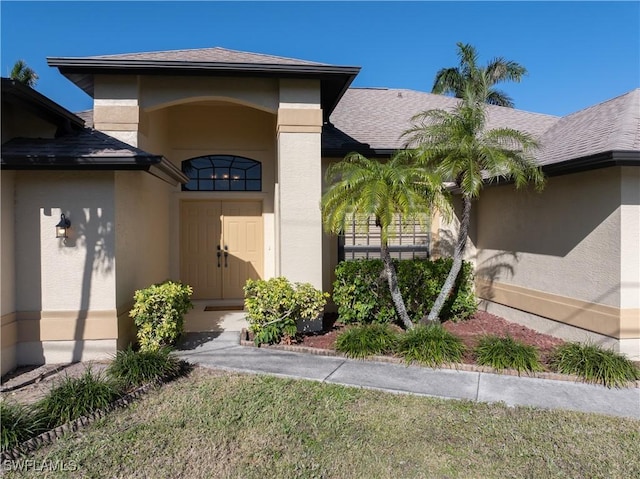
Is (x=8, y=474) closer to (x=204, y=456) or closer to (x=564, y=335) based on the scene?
(x=204, y=456)

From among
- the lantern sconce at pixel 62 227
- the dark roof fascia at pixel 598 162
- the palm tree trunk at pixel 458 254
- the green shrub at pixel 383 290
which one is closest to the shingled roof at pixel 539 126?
the dark roof fascia at pixel 598 162

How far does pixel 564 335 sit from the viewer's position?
22.7ft

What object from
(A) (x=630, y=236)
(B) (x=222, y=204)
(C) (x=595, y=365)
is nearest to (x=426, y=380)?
(C) (x=595, y=365)

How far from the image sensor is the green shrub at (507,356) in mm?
5480

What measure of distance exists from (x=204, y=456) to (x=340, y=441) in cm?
127

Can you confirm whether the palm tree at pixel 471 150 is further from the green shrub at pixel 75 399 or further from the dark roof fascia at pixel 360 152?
the green shrub at pixel 75 399

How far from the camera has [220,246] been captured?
9.75 m

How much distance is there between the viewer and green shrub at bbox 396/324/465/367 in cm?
577

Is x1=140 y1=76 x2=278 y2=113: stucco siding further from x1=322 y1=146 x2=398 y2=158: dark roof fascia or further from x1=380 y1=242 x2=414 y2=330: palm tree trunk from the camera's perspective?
x1=380 y1=242 x2=414 y2=330: palm tree trunk

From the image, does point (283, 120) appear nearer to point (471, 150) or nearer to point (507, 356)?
point (471, 150)

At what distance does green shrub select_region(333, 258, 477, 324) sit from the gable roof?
364 cm

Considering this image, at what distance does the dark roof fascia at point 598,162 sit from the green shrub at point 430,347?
134 inches

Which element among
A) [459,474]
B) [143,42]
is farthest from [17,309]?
[143,42]

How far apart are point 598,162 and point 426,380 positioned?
416 centimetres
